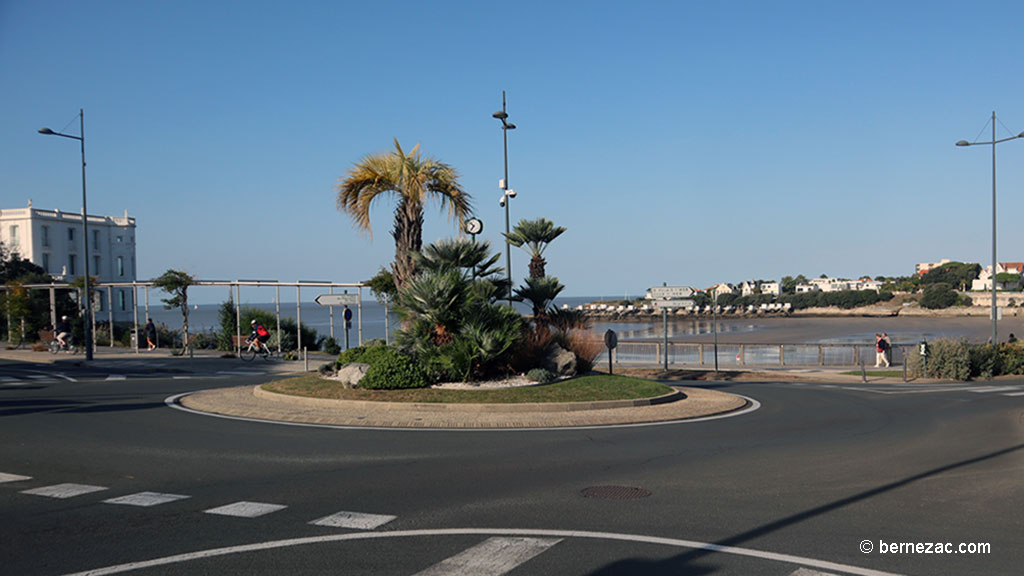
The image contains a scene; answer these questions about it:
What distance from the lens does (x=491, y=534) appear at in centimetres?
657

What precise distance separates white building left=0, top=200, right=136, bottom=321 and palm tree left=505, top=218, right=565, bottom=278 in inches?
2437

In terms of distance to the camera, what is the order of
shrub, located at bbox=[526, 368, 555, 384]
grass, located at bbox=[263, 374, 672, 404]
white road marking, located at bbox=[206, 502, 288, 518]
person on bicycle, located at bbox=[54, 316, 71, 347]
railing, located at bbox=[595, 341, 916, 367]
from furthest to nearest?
1. railing, located at bbox=[595, 341, 916, 367]
2. person on bicycle, located at bbox=[54, 316, 71, 347]
3. shrub, located at bbox=[526, 368, 555, 384]
4. grass, located at bbox=[263, 374, 672, 404]
5. white road marking, located at bbox=[206, 502, 288, 518]

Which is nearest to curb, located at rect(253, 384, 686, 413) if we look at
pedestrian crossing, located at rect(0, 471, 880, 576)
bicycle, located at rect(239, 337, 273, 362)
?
pedestrian crossing, located at rect(0, 471, 880, 576)

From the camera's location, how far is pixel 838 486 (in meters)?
8.56

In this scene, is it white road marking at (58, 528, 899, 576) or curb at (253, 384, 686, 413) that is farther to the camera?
curb at (253, 384, 686, 413)

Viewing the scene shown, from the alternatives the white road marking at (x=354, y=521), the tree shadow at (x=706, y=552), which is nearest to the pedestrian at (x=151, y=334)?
the white road marking at (x=354, y=521)

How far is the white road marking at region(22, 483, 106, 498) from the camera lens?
8.18 meters

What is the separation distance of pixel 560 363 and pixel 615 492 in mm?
9845

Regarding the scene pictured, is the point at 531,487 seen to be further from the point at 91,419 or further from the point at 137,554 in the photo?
the point at 91,419

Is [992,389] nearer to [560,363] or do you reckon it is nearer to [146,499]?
[560,363]

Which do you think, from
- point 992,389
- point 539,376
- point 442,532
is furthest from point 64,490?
point 992,389

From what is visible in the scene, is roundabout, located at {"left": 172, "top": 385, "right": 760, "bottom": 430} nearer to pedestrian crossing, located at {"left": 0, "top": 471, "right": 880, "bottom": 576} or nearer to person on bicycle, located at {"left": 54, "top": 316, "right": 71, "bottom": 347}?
pedestrian crossing, located at {"left": 0, "top": 471, "right": 880, "bottom": 576}

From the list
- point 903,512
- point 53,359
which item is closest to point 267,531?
point 903,512

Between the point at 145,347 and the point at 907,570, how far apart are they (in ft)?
132
